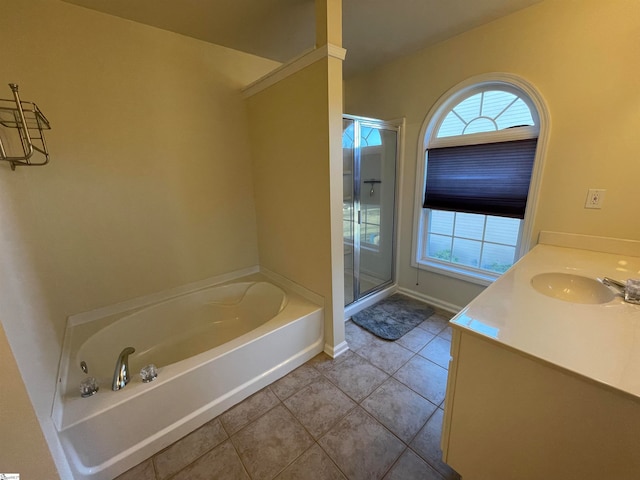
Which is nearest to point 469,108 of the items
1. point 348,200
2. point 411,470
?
point 348,200

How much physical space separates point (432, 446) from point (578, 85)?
2261 mm

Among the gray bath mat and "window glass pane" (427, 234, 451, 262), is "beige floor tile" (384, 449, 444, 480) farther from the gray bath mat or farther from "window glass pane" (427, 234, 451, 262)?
"window glass pane" (427, 234, 451, 262)

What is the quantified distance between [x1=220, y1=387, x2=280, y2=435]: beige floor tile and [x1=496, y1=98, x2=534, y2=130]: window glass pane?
2.57m

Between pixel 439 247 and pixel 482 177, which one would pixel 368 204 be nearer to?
pixel 439 247

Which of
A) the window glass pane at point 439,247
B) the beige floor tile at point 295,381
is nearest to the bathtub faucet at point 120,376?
the beige floor tile at point 295,381

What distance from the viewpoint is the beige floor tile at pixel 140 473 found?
1188 millimetres

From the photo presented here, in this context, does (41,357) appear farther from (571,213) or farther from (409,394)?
(571,213)

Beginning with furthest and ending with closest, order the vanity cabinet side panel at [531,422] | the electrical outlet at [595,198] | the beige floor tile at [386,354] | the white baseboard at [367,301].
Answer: the white baseboard at [367,301] < the beige floor tile at [386,354] < the electrical outlet at [595,198] < the vanity cabinet side panel at [531,422]

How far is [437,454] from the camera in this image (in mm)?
1237

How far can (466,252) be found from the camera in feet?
7.72

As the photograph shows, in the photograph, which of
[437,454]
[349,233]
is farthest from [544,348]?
[349,233]

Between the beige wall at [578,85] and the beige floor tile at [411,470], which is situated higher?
the beige wall at [578,85]

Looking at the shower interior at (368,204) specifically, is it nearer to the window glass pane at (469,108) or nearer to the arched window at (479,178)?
the arched window at (479,178)

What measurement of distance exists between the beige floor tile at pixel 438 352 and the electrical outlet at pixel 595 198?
134cm
